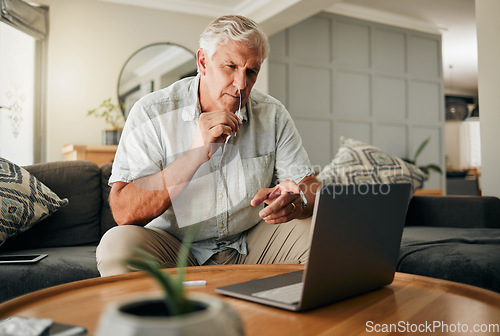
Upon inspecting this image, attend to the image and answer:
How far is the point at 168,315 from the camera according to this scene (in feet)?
1.14

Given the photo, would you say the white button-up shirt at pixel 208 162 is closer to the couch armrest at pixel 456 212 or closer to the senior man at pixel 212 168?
the senior man at pixel 212 168

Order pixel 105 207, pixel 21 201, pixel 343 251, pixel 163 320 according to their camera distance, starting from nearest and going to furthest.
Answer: pixel 163 320 → pixel 343 251 → pixel 21 201 → pixel 105 207

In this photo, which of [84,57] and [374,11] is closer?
[84,57]

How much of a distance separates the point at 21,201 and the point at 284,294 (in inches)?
53.0

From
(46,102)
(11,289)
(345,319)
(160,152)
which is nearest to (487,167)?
(160,152)

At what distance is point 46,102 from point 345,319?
13.0 feet

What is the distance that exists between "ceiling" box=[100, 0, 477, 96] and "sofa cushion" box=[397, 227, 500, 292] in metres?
2.71

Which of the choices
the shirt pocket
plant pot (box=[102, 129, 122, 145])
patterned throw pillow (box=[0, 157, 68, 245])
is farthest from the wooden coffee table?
plant pot (box=[102, 129, 122, 145])

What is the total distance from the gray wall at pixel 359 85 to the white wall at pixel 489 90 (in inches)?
95.9

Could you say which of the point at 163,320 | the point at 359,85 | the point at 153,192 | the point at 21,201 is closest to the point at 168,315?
the point at 163,320

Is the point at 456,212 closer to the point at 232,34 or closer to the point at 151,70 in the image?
the point at 232,34

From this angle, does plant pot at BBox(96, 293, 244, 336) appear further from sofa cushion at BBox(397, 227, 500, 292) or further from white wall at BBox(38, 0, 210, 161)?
white wall at BBox(38, 0, 210, 161)

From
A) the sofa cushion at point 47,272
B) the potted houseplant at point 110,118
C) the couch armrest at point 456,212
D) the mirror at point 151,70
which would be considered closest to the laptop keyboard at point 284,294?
the sofa cushion at point 47,272

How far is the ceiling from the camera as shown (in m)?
4.06
